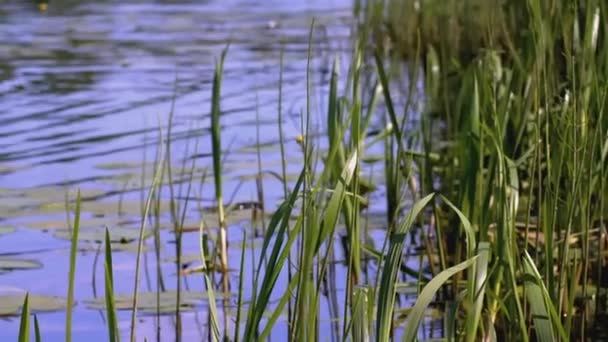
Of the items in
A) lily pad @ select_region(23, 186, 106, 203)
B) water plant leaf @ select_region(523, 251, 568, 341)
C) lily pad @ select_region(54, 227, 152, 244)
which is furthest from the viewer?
lily pad @ select_region(23, 186, 106, 203)

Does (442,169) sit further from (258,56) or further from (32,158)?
(258,56)

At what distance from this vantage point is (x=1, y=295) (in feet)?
10.5

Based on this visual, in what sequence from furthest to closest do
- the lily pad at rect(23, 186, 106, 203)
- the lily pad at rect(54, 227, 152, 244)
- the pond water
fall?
the lily pad at rect(23, 186, 106, 203) < the lily pad at rect(54, 227, 152, 244) < the pond water

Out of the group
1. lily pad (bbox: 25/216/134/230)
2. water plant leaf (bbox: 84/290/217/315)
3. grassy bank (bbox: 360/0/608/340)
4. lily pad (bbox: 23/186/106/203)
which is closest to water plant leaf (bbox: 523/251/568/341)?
grassy bank (bbox: 360/0/608/340)

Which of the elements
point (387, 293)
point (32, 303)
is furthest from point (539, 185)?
point (32, 303)

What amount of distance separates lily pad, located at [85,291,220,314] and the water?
0.09ft

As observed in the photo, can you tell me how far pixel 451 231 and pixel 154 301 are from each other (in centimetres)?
90

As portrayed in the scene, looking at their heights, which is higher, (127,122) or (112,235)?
(127,122)

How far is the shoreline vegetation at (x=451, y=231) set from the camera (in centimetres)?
200

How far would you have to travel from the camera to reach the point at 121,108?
21.0ft

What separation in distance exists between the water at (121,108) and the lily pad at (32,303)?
0.04 m

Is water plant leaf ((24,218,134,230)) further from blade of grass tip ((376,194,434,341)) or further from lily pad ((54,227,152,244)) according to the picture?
blade of grass tip ((376,194,434,341))

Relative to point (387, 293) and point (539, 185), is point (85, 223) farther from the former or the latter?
point (387, 293)

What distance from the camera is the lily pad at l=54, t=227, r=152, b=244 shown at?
3748mm
